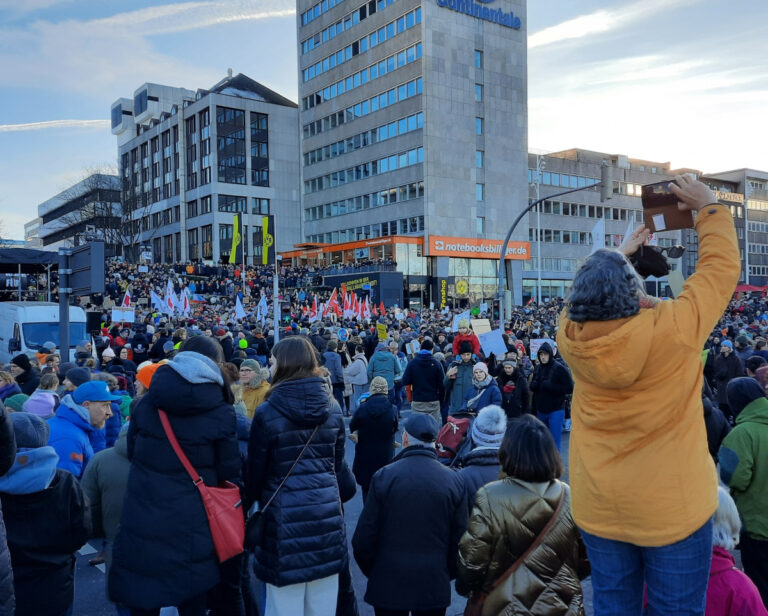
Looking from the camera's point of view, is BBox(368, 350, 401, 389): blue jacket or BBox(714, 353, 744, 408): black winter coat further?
BBox(368, 350, 401, 389): blue jacket

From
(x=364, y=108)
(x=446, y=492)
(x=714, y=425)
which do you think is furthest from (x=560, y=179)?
(x=446, y=492)

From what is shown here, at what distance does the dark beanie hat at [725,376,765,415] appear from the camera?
423cm

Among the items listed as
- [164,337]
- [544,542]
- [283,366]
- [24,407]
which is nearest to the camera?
[544,542]

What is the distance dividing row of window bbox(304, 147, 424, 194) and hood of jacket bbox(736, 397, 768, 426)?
5327 cm

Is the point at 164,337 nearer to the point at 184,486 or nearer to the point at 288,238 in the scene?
the point at 184,486

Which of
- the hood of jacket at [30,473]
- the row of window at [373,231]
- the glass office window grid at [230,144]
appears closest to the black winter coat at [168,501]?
the hood of jacket at [30,473]

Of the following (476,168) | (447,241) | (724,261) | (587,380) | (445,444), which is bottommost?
(445,444)

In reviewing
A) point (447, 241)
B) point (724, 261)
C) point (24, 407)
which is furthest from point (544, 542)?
point (447, 241)

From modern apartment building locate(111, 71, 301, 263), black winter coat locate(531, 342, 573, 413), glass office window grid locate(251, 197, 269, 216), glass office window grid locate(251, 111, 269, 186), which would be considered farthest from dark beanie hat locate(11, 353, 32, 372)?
glass office window grid locate(251, 111, 269, 186)

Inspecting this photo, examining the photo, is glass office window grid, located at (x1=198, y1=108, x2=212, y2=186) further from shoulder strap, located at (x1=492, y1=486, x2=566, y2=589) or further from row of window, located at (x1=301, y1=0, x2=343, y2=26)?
shoulder strap, located at (x1=492, y1=486, x2=566, y2=589)

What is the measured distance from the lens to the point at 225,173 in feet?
244

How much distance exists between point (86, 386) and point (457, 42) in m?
58.1

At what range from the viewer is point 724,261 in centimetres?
213

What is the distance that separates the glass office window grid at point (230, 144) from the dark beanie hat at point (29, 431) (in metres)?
74.2
